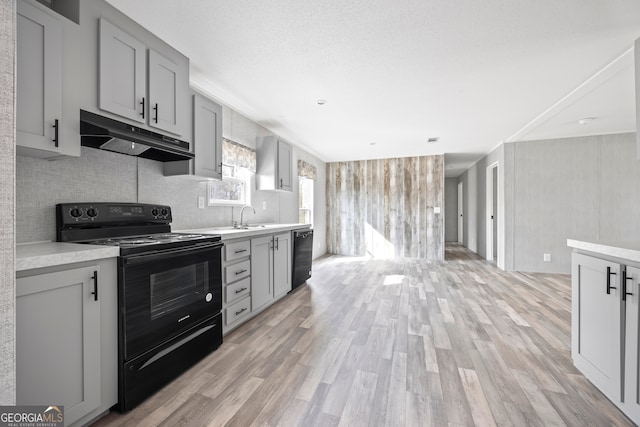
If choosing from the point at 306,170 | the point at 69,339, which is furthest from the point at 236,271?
the point at 306,170

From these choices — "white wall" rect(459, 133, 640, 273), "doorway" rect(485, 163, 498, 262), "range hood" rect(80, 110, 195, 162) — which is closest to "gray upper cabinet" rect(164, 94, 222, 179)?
"range hood" rect(80, 110, 195, 162)

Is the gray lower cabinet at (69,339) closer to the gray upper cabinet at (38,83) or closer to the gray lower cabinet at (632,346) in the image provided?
the gray upper cabinet at (38,83)

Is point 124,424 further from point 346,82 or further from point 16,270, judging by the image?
point 346,82

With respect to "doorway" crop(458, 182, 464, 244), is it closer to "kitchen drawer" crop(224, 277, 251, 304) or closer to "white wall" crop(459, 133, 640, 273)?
"white wall" crop(459, 133, 640, 273)

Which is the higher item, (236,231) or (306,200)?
(306,200)

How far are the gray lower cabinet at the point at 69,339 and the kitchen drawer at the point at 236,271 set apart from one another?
1.01 metres

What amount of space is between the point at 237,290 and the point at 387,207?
4.81 m

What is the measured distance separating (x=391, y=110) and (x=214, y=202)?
2.51m

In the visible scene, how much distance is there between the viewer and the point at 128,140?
172 centimetres

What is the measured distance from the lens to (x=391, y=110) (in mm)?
3588

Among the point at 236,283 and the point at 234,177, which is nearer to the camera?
the point at 236,283

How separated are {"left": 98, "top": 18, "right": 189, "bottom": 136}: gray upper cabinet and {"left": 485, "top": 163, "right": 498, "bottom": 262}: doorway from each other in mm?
6095

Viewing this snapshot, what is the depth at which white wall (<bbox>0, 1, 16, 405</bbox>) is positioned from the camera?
97cm

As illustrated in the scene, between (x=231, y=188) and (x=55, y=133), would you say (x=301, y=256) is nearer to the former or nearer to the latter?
(x=231, y=188)
